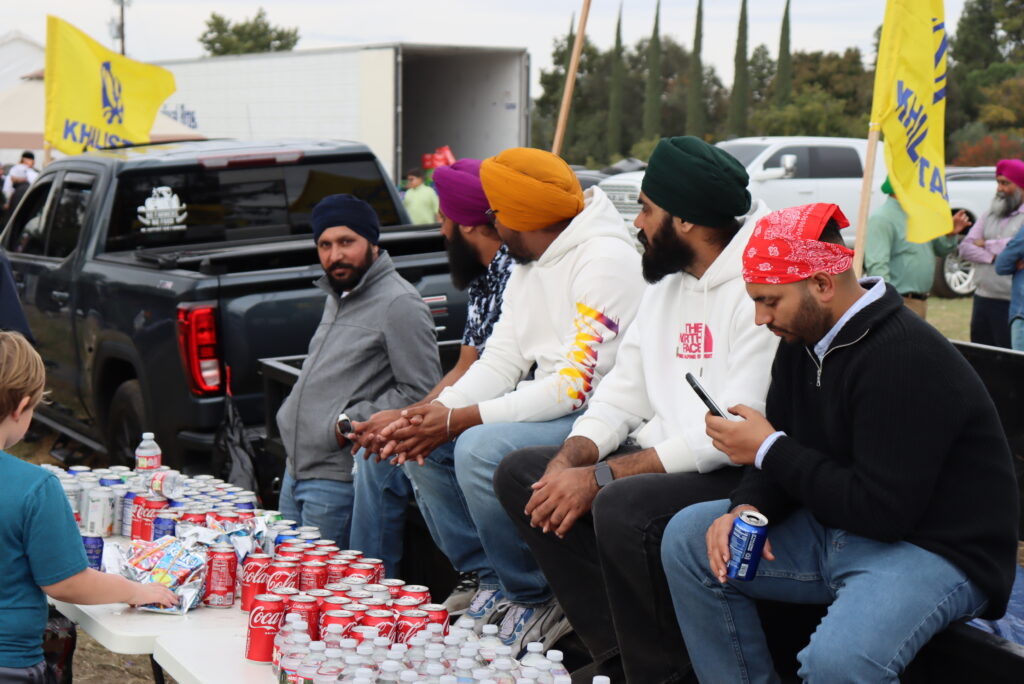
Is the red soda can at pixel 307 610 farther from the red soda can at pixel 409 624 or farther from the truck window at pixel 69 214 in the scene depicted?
the truck window at pixel 69 214

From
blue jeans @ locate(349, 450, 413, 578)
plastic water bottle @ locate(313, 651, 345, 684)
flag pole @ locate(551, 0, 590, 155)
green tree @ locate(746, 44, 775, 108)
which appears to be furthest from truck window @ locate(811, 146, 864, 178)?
green tree @ locate(746, 44, 775, 108)

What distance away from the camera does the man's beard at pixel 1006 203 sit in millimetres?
9477

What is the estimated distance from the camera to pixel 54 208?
8367mm

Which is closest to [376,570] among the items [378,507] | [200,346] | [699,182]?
[378,507]

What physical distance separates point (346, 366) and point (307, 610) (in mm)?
1589

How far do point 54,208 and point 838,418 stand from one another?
267 inches

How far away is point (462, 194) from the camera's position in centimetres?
480

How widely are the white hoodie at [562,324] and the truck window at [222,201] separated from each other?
12.4ft

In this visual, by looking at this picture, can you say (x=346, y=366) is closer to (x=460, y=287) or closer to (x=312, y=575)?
(x=460, y=287)

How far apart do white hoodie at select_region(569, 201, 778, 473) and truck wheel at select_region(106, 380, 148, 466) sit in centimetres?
362

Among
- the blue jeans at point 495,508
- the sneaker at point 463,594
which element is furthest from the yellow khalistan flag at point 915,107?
the sneaker at point 463,594

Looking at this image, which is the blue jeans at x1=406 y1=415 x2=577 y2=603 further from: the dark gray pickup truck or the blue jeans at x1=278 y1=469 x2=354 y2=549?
the dark gray pickup truck

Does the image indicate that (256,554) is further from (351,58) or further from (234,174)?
(351,58)

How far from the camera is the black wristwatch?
3.60 m
